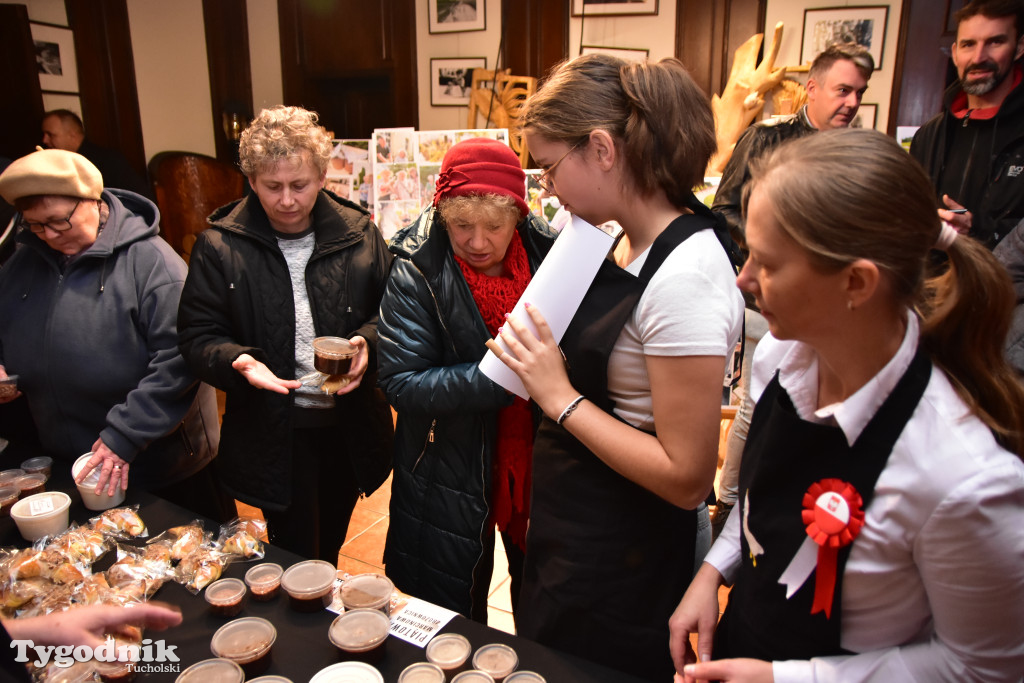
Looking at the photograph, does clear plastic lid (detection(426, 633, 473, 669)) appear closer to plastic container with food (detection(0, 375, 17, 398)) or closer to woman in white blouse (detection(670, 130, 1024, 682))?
woman in white blouse (detection(670, 130, 1024, 682))

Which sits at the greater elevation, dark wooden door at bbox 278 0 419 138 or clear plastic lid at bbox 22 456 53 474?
dark wooden door at bbox 278 0 419 138

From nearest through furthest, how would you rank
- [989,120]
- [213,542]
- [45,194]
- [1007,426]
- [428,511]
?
[1007,426], [213,542], [428,511], [45,194], [989,120]

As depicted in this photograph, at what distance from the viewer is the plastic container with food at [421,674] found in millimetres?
1094

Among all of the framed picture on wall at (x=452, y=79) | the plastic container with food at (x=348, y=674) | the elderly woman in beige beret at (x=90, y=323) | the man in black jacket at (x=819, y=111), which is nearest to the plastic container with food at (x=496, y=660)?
the plastic container with food at (x=348, y=674)

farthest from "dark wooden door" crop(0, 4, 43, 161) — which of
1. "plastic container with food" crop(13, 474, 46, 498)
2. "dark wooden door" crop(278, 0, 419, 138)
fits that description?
"plastic container with food" crop(13, 474, 46, 498)

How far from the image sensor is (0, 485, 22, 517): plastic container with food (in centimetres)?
171

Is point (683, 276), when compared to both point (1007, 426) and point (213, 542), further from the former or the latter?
point (213, 542)

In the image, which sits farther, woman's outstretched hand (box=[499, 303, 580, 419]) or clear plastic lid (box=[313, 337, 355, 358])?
clear plastic lid (box=[313, 337, 355, 358])

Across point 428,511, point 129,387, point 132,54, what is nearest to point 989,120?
point 428,511

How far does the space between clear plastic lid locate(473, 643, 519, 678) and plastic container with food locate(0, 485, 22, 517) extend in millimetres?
1338

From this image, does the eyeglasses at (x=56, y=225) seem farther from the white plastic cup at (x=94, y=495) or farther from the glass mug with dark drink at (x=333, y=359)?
the glass mug with dark drink at (x=333, y=359)

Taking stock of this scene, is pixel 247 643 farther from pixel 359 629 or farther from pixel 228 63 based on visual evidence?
pixel 228 63

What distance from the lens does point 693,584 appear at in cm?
117

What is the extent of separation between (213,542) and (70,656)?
395 millimetres
